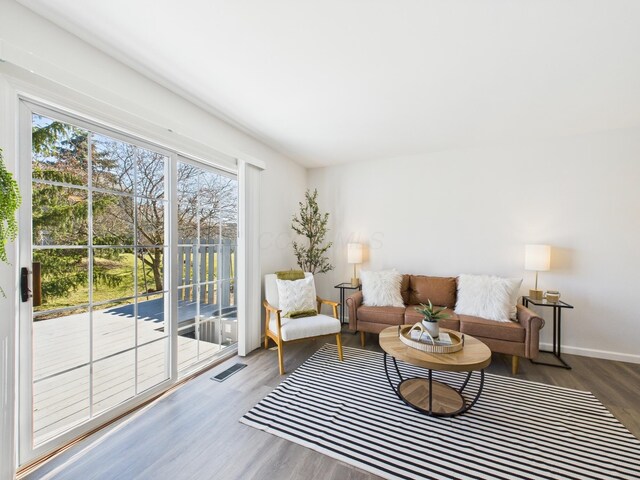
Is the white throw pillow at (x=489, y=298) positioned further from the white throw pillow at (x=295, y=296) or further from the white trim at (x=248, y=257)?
the white trim at (x=248, y=257)

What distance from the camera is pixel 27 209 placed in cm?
148

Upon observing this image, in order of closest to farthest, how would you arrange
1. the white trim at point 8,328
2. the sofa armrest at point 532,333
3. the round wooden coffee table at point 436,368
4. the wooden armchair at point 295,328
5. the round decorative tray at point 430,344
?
the white trim at point 8,328, the round wooden coffee table at point 436,368, the round decorative tray at point 430,344, the sofa armrest at point 532,333, the wooden armchair at point 295,328

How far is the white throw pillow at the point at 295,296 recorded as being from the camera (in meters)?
2.99

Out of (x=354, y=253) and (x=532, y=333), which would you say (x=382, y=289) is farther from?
(x=532, y=333)

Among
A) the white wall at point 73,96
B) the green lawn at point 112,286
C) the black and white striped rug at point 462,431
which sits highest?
the white wall at point 73,96

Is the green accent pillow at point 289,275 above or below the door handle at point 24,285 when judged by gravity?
below

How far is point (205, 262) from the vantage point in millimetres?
2738

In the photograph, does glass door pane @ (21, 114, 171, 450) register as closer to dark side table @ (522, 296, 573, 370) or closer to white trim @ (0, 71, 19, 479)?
white trim @ (0, 71, 19, 479)

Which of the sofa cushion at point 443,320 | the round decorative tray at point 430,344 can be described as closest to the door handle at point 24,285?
the round decorative tray at point 430,344

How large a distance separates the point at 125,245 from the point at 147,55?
4.57 feet

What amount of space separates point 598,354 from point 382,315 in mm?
2498

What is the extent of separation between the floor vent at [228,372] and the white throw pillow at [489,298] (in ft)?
8.34

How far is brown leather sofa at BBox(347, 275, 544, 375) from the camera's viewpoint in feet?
8.30

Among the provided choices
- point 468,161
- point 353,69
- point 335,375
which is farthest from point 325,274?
point 353,69
